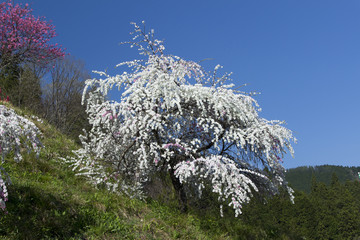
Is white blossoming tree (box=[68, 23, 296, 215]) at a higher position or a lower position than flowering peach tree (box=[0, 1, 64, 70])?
lower

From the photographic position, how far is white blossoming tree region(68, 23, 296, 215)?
8.13m

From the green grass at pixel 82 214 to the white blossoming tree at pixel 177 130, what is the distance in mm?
716

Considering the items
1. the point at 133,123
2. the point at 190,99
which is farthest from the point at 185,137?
the point at 133,123

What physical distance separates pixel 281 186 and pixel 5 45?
1634 cm

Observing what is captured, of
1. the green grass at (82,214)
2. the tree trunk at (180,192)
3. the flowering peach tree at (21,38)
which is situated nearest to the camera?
the green grass at (82,214)

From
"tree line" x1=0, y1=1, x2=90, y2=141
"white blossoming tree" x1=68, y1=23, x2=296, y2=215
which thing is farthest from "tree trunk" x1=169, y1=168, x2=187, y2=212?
"tree line" x1=0, y1=1, x2=90, y2=141

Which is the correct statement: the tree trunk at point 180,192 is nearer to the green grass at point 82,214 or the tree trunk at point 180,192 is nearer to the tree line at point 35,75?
the green grass at point 82,214

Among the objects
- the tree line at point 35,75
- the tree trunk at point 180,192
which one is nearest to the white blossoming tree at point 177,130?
the tree trunk at point 180,192

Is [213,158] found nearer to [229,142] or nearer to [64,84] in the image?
[229,142]

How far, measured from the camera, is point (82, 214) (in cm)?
679

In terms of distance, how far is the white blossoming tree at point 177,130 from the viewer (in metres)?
8.13

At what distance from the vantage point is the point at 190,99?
8.95m

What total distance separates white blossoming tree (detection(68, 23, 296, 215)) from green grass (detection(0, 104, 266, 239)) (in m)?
0.72

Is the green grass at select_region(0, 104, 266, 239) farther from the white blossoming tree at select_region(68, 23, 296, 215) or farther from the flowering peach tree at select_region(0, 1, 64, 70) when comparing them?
the flowering peach tree at select_region(0, 1, 64, 70)
